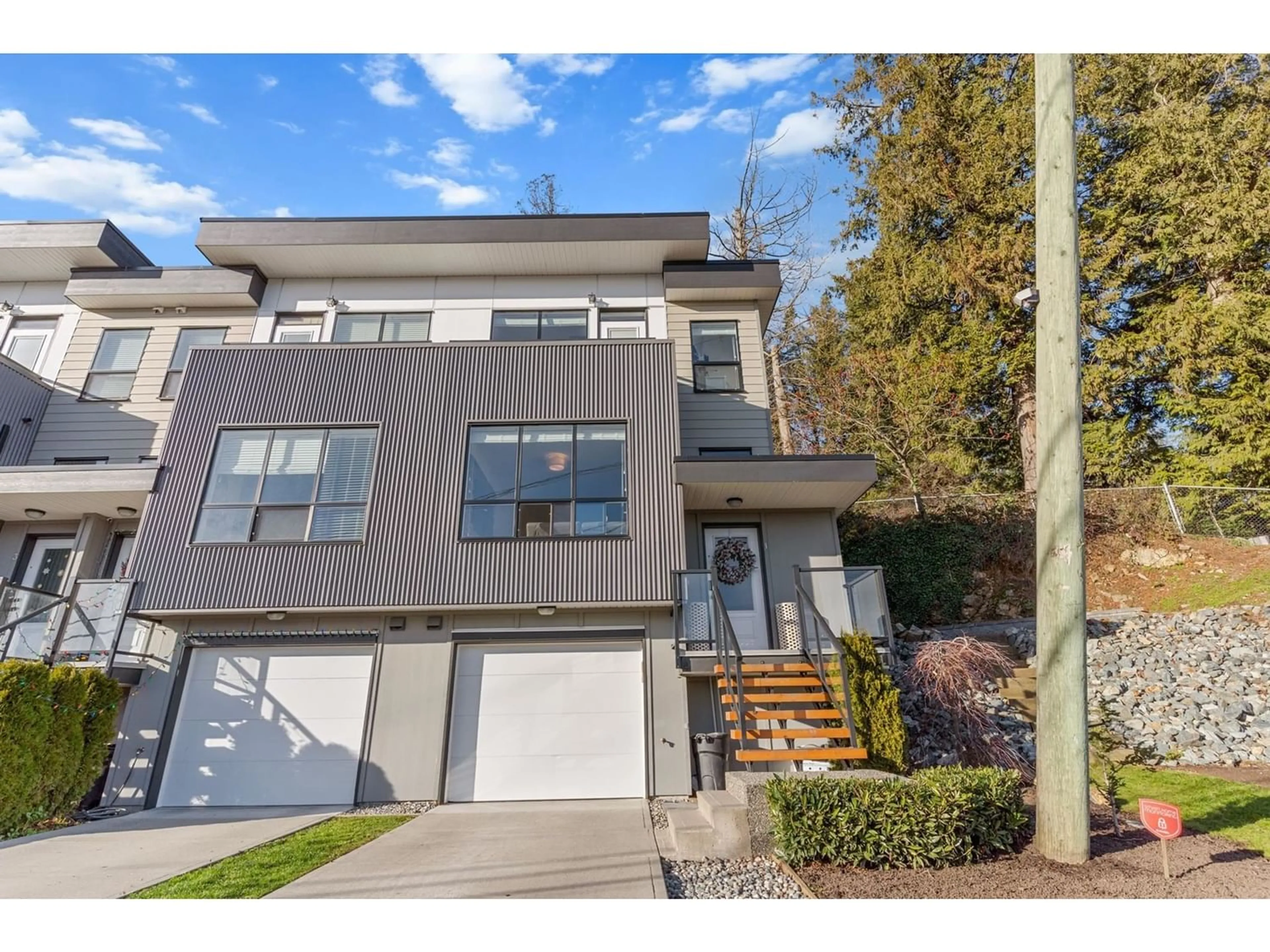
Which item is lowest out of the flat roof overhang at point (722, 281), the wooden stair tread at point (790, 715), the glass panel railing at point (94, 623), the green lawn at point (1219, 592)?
the wooden stair tread at point (790, 715)

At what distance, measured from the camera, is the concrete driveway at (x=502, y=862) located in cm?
358

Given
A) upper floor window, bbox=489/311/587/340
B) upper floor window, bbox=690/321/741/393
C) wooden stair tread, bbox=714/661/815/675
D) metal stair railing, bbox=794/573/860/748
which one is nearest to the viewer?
metal stair railing, bbox=794/573/860/748

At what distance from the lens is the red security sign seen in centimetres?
342

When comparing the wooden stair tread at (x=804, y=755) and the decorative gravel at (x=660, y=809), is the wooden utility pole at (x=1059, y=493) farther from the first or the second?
the decorative gravel at (x=660, y=809)

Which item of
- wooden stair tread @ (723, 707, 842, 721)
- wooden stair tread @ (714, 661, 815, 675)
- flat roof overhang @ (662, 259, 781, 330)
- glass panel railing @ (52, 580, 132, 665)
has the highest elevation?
flat roof overhang @ (662, 259, 781, 330)

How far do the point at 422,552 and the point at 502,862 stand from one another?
4375 millimetres

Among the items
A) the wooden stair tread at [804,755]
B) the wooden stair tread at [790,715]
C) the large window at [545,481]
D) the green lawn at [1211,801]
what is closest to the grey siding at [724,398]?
the large window at [545,481]

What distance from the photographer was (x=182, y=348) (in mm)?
10555

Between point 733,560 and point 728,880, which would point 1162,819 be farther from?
point 733,560

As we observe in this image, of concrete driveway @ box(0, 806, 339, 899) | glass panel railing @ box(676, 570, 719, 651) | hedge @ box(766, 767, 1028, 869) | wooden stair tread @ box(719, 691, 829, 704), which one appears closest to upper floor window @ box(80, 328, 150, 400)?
concrete driveway @ box(0, 806, 339, 899)

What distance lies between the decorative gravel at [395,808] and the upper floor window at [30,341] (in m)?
10.1

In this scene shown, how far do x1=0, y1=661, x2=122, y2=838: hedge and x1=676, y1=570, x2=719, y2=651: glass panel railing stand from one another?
6769mm

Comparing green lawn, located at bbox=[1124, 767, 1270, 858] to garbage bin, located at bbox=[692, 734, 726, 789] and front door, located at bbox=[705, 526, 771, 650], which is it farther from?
front door, located at bbox=[705, 526, 771, 650]
